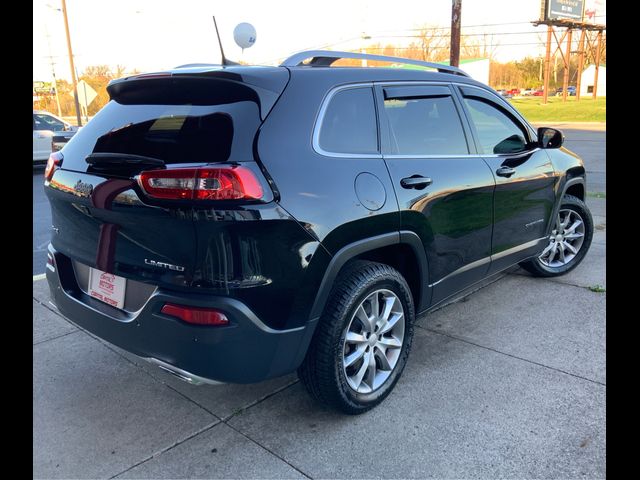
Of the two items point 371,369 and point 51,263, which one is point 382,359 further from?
point 51,263

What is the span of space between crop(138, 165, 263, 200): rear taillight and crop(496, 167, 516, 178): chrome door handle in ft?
7.05

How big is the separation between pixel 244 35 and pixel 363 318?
7.90ft

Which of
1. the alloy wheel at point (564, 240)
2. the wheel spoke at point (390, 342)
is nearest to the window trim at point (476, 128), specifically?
the alloy wheel at point (564, 240)

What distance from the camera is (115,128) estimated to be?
2.81 meters

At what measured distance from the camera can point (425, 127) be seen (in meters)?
3.35

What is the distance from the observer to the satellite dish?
4.02 meters

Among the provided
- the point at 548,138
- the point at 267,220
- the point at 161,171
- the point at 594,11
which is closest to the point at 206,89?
the point at 161,171

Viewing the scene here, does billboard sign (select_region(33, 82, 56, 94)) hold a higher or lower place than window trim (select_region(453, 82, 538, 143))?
higher

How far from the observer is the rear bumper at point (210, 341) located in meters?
2.28

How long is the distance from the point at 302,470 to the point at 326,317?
2.36 ft

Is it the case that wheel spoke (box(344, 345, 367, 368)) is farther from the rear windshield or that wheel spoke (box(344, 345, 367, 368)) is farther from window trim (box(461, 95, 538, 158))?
window trim (box(461, 95, 538, 158))

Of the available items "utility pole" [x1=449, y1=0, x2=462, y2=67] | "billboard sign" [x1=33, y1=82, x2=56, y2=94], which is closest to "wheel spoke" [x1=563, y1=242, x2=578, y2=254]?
"utility pole" [x1=449, y1=0, x2=462, y2=67]
